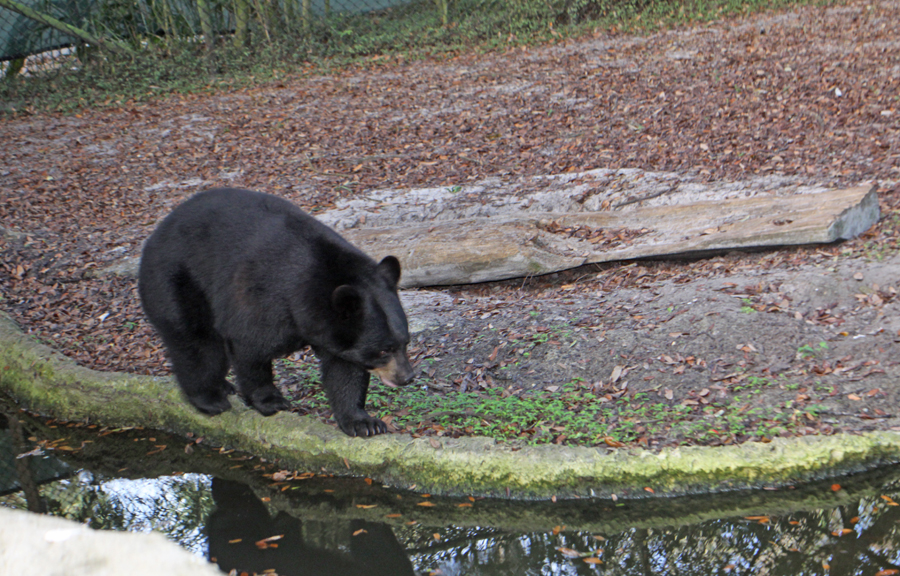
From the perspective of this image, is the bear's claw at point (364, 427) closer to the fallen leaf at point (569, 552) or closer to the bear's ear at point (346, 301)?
the bear's ear at point (346, 301)

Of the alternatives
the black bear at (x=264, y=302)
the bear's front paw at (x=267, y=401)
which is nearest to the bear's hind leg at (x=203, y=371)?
the black bear at (x=264, y=302)

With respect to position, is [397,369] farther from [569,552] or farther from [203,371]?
[203,371]

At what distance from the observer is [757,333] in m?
4.86

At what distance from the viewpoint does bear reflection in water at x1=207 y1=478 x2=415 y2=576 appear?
3.50 meters

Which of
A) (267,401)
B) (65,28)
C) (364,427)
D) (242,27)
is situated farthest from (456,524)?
(65,28)

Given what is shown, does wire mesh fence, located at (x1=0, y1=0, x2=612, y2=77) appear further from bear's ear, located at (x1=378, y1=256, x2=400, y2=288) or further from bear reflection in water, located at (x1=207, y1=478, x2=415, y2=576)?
bear reflection in water, located at (x1=207, y1=478, x2=415, y2=576)

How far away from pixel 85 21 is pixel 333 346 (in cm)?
1253

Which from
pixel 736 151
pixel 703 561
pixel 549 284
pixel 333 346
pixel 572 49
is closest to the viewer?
pixel 703 561

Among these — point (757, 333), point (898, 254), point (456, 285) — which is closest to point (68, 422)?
point (456, 285)

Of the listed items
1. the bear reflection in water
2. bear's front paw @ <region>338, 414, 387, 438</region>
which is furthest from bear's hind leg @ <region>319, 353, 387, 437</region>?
the bear reflection in water

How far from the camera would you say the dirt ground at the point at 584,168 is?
4648mm

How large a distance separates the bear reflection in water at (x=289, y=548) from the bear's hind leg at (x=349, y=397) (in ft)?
1.83

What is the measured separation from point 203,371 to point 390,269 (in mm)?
1463

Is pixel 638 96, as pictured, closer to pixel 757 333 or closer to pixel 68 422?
pixel 757 333
